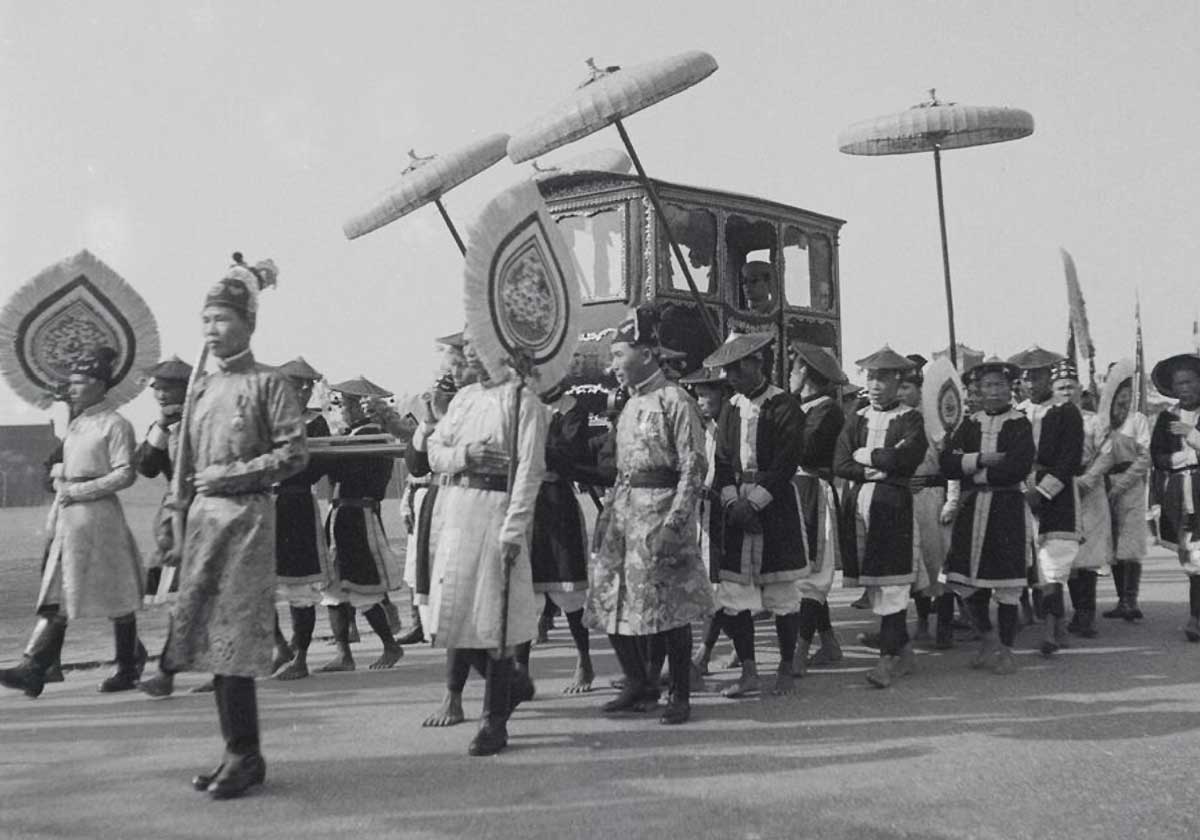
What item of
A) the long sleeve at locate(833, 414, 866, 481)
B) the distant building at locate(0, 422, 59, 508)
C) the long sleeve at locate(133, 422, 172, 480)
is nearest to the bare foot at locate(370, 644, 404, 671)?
the long sleeve at locate(133, 422, 172, 480)

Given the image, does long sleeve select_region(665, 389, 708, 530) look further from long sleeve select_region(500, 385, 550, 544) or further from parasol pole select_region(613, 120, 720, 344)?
parasol pole select_region(613, 120, 720, 344)

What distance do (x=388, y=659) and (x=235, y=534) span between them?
3.07 meters

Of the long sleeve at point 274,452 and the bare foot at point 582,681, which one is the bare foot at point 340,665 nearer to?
the bare foot at point 582,681

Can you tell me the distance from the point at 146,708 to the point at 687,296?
5661mm

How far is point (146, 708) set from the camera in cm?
A: 568

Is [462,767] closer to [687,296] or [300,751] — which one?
[300,751]

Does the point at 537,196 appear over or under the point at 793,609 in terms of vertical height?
over

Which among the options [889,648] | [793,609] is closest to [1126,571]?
[889,648]

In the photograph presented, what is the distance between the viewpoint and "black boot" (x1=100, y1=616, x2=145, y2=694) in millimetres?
6188

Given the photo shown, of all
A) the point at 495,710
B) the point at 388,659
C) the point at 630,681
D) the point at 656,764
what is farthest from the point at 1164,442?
the point at 388,659

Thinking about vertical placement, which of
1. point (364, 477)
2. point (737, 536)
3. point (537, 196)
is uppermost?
point (537, 196)

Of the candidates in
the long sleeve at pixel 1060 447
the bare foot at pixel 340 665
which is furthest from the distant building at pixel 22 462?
the long sleeve at pixel 1060 447

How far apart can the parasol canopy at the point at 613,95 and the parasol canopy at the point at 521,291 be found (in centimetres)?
243

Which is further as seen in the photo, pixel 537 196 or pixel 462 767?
pixel 537 196
